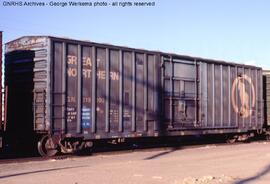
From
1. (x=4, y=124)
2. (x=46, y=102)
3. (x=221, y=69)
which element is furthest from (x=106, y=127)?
(x=221, y=69)

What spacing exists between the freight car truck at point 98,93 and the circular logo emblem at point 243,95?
73.4 inches

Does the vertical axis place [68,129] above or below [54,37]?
below

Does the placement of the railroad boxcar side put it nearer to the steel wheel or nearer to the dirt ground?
the dirt ground

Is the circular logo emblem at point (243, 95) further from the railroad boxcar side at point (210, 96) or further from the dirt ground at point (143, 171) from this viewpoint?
the dirt ground at point (143, 171)

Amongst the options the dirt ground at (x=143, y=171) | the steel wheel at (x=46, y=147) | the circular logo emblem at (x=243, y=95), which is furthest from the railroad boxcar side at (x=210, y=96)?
the steel wheel at (x=46, y=147)

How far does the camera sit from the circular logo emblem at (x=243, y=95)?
22781 mm

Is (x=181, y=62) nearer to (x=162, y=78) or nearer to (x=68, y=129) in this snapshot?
(x=162, y=78)

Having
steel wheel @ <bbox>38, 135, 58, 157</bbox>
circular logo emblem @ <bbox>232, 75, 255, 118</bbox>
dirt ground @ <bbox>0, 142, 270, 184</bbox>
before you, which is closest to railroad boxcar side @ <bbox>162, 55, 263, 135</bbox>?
circular logo emblem @ <bbox>232, 75, 255, 118</bbox>

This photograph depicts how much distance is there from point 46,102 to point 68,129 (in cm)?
123

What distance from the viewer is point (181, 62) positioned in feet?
64.9

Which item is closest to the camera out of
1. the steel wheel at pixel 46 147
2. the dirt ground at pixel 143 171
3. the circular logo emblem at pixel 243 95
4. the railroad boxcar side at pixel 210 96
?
the dirt ground at pixel 143 171

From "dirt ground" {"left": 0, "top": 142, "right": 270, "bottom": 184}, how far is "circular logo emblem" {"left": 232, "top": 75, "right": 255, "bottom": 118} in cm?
748

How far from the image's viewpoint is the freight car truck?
15.1 metres

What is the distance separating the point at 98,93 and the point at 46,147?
2.66 m
